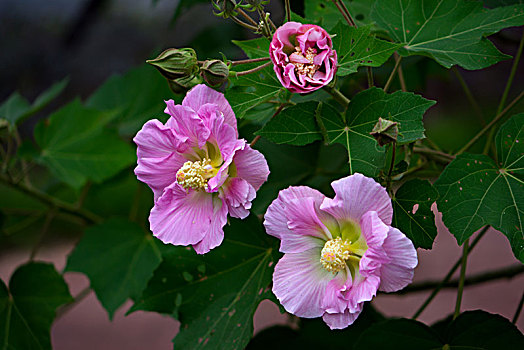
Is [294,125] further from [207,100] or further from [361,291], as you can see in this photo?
A: [361,291]

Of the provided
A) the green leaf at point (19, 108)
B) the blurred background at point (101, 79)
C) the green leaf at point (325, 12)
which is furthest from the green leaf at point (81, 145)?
the blurred background at point (101, 79)

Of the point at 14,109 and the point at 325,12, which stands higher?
the point at 325,12

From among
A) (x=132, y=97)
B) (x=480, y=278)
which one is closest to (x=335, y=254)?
(x=480, y=278)

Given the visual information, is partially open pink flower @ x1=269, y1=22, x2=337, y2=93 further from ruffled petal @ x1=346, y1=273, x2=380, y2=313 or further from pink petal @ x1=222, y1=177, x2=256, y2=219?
ruffled petal @ x1=346, y1=273, x2=380, y2=313

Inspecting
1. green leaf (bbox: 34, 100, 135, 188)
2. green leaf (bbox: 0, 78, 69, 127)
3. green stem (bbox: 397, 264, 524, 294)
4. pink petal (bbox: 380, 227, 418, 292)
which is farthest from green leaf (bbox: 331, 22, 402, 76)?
green leaf (bbox: 0, 78, 69, 127)

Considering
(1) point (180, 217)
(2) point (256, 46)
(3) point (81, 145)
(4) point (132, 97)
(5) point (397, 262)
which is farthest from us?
(4) point (132, 97)

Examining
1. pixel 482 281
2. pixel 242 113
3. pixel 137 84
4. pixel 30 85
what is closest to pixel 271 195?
pixel 242 113

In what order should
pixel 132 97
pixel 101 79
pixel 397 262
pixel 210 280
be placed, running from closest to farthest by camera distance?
pixel 397 262
pixel 210 280
pixel 132 97
pixel 101 79
